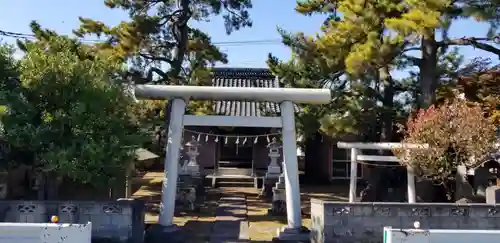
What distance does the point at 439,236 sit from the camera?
580cm

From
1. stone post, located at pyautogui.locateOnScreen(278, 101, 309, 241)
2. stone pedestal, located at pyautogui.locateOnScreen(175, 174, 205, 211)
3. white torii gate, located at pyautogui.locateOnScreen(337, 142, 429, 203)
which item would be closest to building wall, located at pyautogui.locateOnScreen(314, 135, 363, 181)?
stone pedestal, located at pyautogui.locateOnScreen(175, 174, 205, 211)

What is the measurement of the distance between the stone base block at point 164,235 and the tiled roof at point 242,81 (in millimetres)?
10872

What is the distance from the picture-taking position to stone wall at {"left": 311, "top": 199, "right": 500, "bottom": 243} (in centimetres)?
930

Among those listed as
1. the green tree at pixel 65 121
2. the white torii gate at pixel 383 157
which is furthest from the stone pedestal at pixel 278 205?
the green tree at pixel 65 121

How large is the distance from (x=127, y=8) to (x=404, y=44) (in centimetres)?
871

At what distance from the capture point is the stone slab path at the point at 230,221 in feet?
34.1

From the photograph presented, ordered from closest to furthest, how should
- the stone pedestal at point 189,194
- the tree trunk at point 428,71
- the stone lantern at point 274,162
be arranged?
1. the tree trunk at point 428,71
2. the stone pedestal at point 189,194
3. the stone lantern at point 274,162

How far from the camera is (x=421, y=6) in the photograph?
11148 millimetres

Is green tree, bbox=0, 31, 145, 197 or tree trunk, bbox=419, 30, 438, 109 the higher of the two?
tree trunk, bbox=419, 30, 438, 109

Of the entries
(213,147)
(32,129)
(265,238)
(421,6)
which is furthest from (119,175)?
(213,147)

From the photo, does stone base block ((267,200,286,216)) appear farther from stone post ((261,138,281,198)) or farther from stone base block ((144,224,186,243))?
stone base block ((144,224,186,243))

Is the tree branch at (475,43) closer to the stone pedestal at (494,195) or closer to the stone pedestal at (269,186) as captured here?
the stone pedestal at (494,195)

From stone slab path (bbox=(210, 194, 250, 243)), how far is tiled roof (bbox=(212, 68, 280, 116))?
5.39m

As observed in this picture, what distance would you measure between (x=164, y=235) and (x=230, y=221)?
2.71 meters
